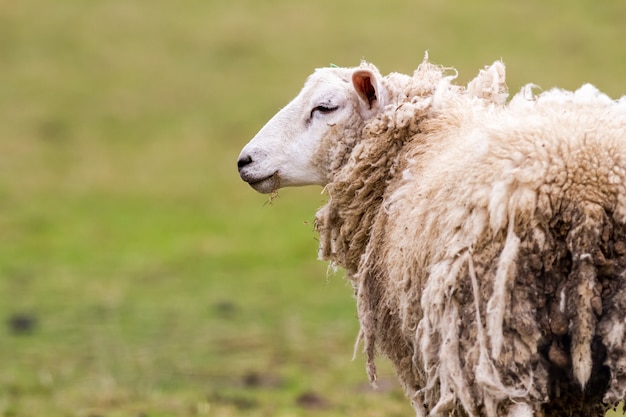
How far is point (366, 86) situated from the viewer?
5.34 meters

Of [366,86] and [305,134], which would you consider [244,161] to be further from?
[366,86]

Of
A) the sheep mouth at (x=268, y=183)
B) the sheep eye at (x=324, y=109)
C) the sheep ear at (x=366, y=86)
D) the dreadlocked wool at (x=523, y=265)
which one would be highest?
the sheep ear at (x=366, y=86)

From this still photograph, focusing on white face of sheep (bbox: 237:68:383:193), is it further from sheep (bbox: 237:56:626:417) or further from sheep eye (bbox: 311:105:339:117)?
sheep (bbox: 237:56:626:417)

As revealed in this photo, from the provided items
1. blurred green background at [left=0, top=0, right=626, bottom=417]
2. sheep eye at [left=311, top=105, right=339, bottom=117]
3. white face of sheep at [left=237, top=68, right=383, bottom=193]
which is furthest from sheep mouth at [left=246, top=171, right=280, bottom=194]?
blurred green background at [left=0, top=0, right=626, bottom=417]

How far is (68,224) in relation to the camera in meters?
16.5

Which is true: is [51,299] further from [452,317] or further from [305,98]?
[452,317]

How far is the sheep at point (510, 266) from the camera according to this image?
3852 millimetres

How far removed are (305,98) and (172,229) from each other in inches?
434

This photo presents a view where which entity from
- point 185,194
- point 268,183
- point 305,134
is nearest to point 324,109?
point 305,134

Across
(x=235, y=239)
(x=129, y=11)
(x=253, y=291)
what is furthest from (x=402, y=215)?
(x=129, y=11)

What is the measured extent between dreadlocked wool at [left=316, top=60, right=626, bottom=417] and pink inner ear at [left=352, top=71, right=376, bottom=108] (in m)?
0.84

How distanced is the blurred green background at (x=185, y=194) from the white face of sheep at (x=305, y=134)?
247 centimetres

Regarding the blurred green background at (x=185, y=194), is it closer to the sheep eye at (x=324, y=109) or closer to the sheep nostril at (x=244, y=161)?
the sheep nostril at (x=244, y=161)

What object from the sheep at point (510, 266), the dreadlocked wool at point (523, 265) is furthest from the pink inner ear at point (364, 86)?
the dreadlocked wool at point (523, 265)
